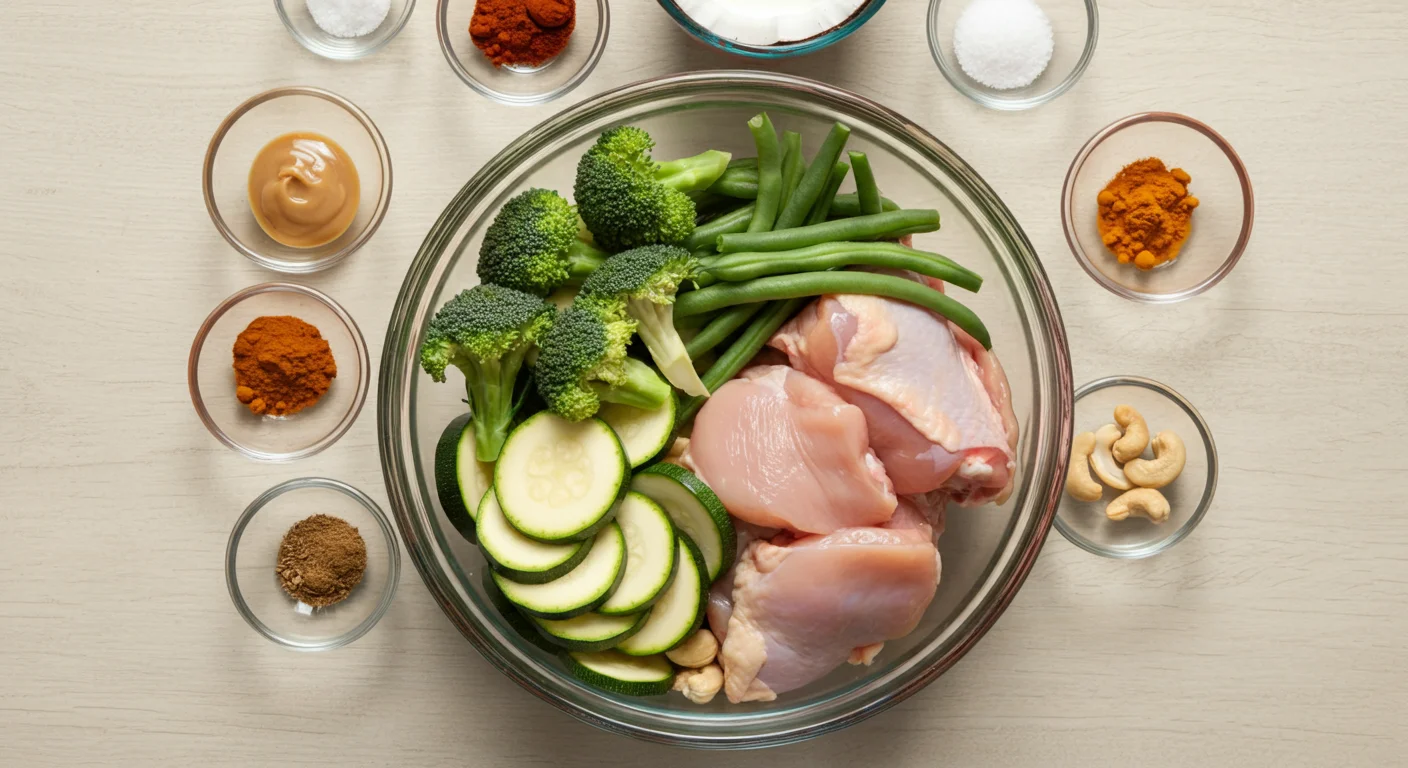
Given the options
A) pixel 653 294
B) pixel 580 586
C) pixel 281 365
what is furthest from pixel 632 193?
pixel 281 365

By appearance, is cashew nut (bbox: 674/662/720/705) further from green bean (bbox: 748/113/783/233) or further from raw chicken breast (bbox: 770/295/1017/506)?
green bean (bbox: 748/113/783/233)

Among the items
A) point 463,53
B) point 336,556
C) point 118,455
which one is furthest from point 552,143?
point 118,455

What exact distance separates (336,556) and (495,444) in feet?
2.28

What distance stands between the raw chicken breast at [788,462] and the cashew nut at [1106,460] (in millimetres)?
735

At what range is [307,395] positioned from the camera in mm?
2588

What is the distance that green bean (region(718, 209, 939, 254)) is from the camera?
220cm

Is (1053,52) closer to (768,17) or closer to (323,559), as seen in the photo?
(768,17)

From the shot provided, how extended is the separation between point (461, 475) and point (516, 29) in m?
1.21

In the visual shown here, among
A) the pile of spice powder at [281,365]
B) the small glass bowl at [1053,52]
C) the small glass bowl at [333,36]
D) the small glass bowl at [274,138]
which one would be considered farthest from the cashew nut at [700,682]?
the small glass bowl at [333,36]

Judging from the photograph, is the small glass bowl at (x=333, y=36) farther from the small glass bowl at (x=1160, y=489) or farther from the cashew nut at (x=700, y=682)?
the small glass bowl at (x=1160, y=489)

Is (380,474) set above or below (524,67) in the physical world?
below

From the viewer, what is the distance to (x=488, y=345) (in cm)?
209

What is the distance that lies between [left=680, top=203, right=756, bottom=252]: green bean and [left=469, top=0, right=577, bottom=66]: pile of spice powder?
716mm

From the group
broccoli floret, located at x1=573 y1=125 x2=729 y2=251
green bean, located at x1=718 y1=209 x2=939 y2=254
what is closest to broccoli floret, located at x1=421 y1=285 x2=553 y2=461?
broccoli floret, located at x1=573 y1=125 x2=729 y2=251
